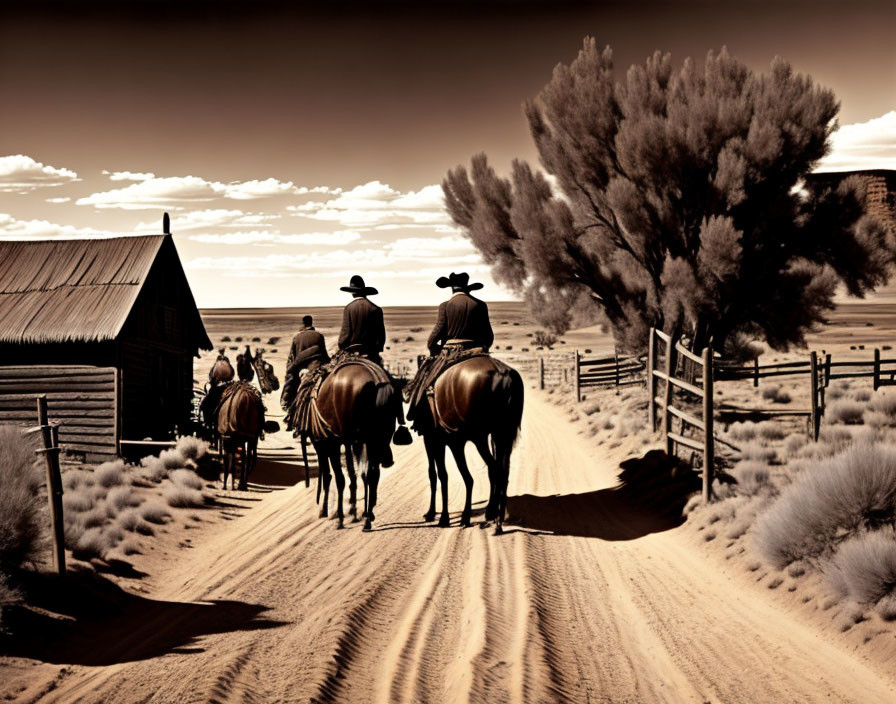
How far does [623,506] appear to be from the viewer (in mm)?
12078

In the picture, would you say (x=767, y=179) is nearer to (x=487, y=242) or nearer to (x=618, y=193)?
(x=618, y=193)

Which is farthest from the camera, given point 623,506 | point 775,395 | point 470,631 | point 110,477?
point 775,395

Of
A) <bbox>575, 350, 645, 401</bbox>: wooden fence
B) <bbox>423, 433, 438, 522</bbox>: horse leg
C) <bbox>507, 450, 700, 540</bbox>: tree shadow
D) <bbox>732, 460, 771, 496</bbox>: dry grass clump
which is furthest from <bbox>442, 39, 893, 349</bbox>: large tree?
<bbox>423, 433, 438, 522</bbox>: horse leg

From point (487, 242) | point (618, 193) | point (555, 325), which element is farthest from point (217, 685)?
point (487, 242)

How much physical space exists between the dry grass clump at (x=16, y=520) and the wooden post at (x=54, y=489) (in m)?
0.15

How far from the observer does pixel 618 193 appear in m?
21.6

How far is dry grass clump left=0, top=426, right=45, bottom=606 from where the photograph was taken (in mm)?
7004

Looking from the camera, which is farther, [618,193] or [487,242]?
[487,242]

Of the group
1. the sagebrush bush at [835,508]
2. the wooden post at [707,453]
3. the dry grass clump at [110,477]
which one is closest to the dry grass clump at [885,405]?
the wooden post at [707,453]

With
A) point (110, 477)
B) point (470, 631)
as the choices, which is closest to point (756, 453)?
point (470, 631)

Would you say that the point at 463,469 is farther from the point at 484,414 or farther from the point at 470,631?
the point at 470,631

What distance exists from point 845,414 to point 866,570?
1515cm

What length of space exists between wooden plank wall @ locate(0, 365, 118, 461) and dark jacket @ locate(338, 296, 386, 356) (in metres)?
9.19

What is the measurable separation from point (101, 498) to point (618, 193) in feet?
50.0
